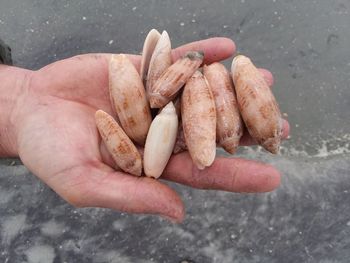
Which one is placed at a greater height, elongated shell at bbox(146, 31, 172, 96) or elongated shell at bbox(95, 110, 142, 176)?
elongated shell at bbox(146, 31, 172, 96)

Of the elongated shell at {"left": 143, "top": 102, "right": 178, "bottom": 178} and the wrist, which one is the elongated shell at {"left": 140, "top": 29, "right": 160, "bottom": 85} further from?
the wrist

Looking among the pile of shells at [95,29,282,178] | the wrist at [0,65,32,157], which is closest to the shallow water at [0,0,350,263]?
the wrist at [0,65,32,157]

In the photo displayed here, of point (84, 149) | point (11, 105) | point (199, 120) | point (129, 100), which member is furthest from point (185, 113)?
point (11, 105)

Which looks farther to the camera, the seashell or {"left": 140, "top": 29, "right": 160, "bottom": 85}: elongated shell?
{"left": 140, "top": 29, "right": 160, "bottom": 85}: elongated shell

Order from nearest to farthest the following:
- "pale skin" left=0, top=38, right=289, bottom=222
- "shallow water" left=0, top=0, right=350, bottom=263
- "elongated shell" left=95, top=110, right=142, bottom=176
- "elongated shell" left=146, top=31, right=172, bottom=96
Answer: "pale skin" left=0, top=38, right=289, bottom=222 < "elongated shell" left=95, top=110, right=142, bottom=176 < "elongated shell" left=146, top=31, right=172, bottom=96 < "shallow water" left=0, top=0, right=350, bottom=263

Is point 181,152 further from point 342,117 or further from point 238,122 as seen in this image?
point 342,117

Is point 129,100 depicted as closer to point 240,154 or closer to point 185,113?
point 185,113

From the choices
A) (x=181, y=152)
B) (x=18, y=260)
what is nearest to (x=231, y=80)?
(x=181, y=152)
